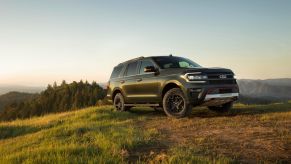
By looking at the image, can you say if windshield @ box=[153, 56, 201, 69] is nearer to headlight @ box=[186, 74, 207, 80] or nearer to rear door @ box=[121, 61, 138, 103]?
rear door @ box=[121, 61, 138, 103]

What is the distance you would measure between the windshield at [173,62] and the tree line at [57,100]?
298ft

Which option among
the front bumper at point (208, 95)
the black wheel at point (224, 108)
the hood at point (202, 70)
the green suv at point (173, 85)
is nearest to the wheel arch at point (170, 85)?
the green suv at point (173, 85)

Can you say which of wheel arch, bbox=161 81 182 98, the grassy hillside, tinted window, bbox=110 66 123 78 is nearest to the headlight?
wheel arch, bbox=161 81 182 98

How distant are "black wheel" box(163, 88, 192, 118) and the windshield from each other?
125 centimetres

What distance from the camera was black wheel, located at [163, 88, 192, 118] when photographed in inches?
408

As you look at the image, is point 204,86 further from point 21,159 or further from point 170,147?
point 21,159

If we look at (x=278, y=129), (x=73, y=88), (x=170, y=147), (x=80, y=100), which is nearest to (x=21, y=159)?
(x=170, y=147)

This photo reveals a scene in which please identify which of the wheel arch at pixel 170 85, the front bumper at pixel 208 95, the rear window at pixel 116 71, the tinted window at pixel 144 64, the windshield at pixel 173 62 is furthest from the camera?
the rear window at pixel 116 71

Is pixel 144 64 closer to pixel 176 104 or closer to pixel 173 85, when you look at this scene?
pixel 173 85

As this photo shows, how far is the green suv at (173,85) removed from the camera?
10094 mm

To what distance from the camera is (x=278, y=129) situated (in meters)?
7.80

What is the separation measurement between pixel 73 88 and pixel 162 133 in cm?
10911

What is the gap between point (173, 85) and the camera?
10.9 meters

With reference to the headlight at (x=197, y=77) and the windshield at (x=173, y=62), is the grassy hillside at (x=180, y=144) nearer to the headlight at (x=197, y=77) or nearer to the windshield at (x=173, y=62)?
the headlight at (x=197, y=77)
